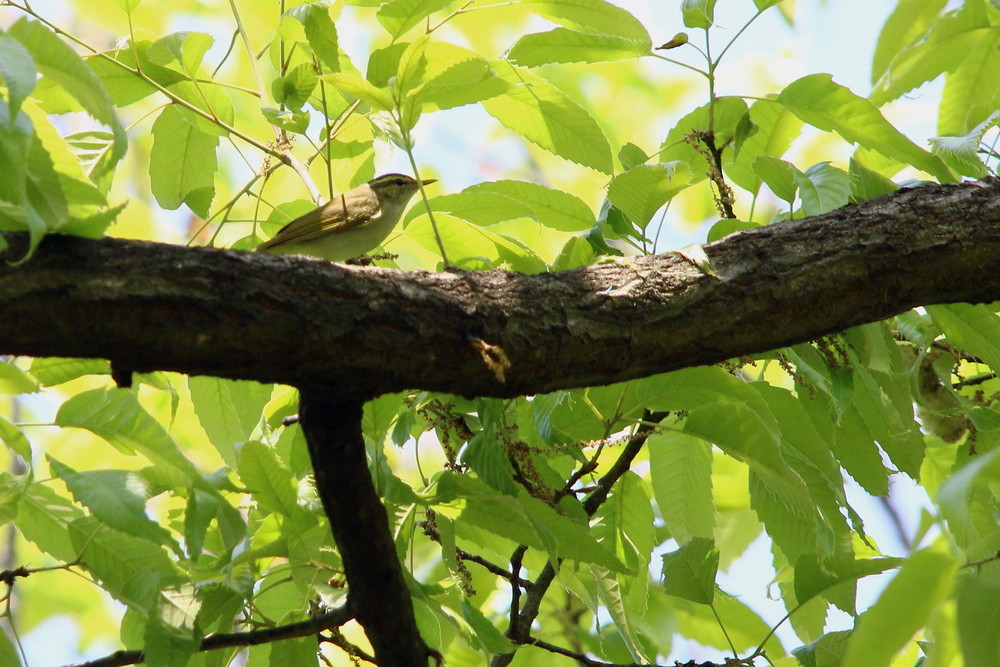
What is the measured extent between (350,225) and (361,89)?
207cm

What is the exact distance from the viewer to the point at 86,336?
1400 mm

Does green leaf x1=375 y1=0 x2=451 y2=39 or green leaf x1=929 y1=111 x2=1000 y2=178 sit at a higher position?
green leaf x1=375 y1=0 x2=451 y2=39

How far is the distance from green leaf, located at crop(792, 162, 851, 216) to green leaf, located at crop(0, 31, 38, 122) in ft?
5.29

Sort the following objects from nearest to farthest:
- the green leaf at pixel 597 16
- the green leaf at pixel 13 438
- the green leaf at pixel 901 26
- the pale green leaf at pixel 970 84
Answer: the green leaf at pixel 13 438
the green leaf at pixel 597 16
the pale green leaf at pixel 970 84
the green leaf at pixel 901 26

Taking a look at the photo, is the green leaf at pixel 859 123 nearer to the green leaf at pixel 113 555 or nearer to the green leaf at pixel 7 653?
the green leaf at pixel 113 555

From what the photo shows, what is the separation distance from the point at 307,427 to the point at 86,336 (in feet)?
1.46

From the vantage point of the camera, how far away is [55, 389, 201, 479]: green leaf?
162 centimetres

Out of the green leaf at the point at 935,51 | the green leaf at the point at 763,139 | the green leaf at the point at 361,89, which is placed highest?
the green leaf at the point at 935,51

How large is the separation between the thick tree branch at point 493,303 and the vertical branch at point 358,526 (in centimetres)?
8

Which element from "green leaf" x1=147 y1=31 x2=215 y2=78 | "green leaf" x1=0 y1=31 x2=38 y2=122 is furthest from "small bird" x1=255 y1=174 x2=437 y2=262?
"green leaf" x1=0 y1=31 x2=38 y2=122

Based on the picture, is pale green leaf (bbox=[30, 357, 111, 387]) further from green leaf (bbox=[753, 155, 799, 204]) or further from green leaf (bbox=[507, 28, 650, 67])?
green leaf (bbox=[753, 155, 799, 204])

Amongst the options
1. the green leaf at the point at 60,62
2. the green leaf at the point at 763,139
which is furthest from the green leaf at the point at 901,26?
the green leaf at the point at 60,62

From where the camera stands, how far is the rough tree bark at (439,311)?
4.67 feet

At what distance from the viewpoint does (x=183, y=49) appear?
89.8 inches
